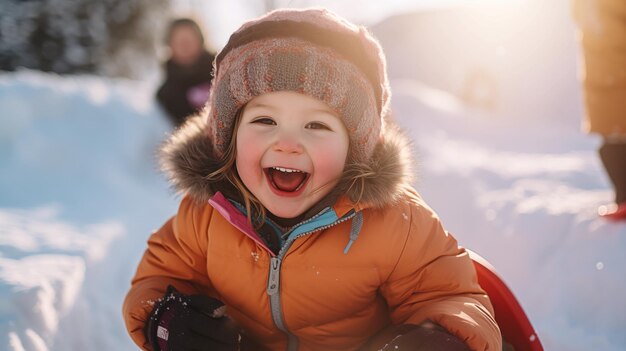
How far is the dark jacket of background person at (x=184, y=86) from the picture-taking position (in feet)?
16.6

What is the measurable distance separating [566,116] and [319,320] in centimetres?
1337

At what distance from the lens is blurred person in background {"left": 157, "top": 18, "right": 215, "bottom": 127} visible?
5086mm

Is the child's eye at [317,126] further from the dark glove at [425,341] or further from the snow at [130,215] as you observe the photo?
the dark glove at [425,341]

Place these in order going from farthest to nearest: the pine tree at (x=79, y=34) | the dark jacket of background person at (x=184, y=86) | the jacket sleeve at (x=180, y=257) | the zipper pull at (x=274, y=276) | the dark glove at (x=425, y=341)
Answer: the pine tree at (x=79, y=34)
the dark jacket of background person at (x=184, y=86)
the jacket sleeve at (x=180, y=257)
the zipper pull at (x=274, y=276)
the dark glove at (x=425, y=341)

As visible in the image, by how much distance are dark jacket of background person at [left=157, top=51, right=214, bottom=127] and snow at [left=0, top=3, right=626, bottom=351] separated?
0.19m

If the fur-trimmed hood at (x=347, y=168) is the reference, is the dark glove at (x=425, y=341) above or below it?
below

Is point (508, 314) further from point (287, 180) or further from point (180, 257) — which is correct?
point (180, 257)

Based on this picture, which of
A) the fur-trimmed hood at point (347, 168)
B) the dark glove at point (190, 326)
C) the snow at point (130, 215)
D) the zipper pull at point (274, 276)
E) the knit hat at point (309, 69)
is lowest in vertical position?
the snow at point (130, 215)

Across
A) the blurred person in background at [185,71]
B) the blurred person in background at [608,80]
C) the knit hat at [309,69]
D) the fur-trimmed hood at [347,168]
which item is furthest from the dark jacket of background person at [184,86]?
the knit hat at [309,69]

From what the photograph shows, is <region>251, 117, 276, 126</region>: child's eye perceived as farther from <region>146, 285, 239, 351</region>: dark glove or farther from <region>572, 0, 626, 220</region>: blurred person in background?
<region>572, 0, 626, 220</region>: blurred person in background

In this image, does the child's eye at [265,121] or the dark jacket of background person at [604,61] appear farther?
the dark jacket of background person at [604,61]

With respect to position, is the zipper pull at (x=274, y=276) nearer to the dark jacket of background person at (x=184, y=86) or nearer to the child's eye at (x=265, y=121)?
the child's eye at (x=265, y=121)

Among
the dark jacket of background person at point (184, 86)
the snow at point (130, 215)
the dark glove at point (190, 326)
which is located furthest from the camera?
the dark jacket of background person at point (184, 86)

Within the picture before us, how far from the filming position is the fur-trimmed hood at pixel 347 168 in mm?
1545
